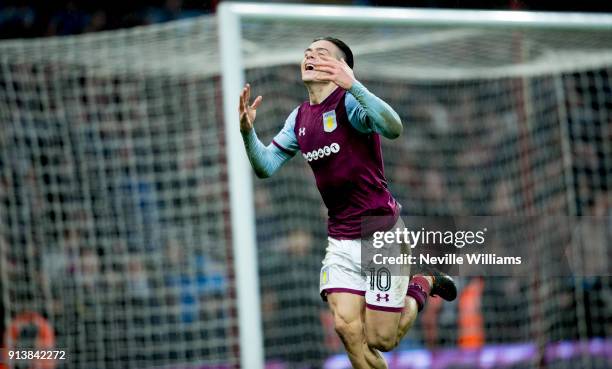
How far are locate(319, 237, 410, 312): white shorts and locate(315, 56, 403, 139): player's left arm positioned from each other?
39 cm

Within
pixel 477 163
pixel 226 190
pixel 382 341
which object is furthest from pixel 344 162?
pixel 477 163

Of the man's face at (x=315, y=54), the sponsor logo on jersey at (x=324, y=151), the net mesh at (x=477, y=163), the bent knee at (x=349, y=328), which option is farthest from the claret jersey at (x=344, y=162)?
the net mesh at (x=477, y=163)

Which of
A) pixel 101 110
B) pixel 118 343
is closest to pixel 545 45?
pixel 101 110

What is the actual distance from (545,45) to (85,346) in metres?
3.43

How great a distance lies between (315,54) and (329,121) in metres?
0.20

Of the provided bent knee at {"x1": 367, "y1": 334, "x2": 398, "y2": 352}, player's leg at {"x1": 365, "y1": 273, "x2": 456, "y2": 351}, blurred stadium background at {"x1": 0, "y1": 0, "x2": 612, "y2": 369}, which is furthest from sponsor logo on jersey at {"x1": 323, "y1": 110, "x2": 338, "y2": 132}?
blurred stadium background at {"x1": 0, "y1": 0, "x2": 612, "y2": 369}

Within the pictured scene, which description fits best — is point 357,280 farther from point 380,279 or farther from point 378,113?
point 378,113

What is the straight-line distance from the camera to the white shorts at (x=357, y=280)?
2617 millimetres

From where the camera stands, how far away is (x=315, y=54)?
2553 mm

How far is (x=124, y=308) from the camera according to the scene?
19.6 ft

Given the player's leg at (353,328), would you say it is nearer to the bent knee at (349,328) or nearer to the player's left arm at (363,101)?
the bent knee at (349,328)

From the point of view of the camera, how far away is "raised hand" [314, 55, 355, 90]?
8.05 ft

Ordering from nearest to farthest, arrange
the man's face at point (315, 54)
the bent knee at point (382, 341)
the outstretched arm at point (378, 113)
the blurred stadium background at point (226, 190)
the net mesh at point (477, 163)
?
the outstretched arm at point (378, 113)
the man's face at point (315, 54)
the bent knee at point (382, 341)
the blurred stadium background at point (226, 190)
the net mesh at point (477, 163)

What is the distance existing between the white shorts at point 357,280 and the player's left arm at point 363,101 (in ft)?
1.27
